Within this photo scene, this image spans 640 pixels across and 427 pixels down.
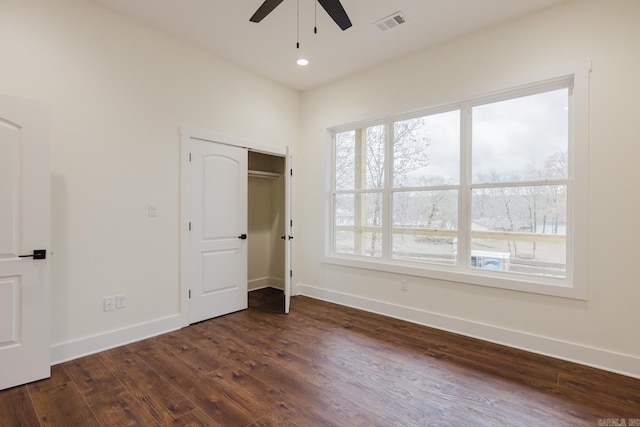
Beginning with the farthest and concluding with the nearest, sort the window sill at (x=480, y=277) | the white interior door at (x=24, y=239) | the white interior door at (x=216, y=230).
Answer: the white interior door at (x=216, y=230) < the window sill at (x=480, y=277) < the white interior door at (x=24, y=239)

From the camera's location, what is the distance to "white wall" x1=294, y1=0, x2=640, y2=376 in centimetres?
252

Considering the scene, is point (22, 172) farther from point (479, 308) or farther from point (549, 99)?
point (549, 99)

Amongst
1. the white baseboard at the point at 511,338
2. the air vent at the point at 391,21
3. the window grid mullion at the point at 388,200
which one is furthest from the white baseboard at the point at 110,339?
the air vent at the point at 391,21

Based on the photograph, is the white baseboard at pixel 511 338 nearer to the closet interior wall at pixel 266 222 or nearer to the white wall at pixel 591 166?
the white wall at pixel 591 166

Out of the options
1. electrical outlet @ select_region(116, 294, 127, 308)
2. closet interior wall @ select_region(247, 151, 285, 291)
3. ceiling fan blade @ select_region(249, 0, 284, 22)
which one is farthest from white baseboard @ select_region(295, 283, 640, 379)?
ceiling fan blade @ select_region(249, 0, 284, 22)

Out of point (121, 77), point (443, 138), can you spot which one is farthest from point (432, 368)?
point (121, 77)

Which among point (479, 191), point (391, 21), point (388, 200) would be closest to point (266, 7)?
point (391, 21)

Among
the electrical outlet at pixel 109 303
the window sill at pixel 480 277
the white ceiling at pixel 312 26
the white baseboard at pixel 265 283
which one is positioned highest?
the white ceiling at pixel 312 26

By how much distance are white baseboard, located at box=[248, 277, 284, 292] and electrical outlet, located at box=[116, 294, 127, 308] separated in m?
2.25

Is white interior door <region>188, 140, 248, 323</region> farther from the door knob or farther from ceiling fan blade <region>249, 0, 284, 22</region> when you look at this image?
ceiling fan blade <region>249, 0, 284, 22</region>

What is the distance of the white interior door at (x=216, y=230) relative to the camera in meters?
3.62

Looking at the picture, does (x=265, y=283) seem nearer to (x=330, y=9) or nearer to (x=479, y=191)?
(x=479, y=191)

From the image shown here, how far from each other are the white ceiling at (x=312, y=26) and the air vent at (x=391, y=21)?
0.05m

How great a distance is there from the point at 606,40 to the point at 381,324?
344 centimetres
